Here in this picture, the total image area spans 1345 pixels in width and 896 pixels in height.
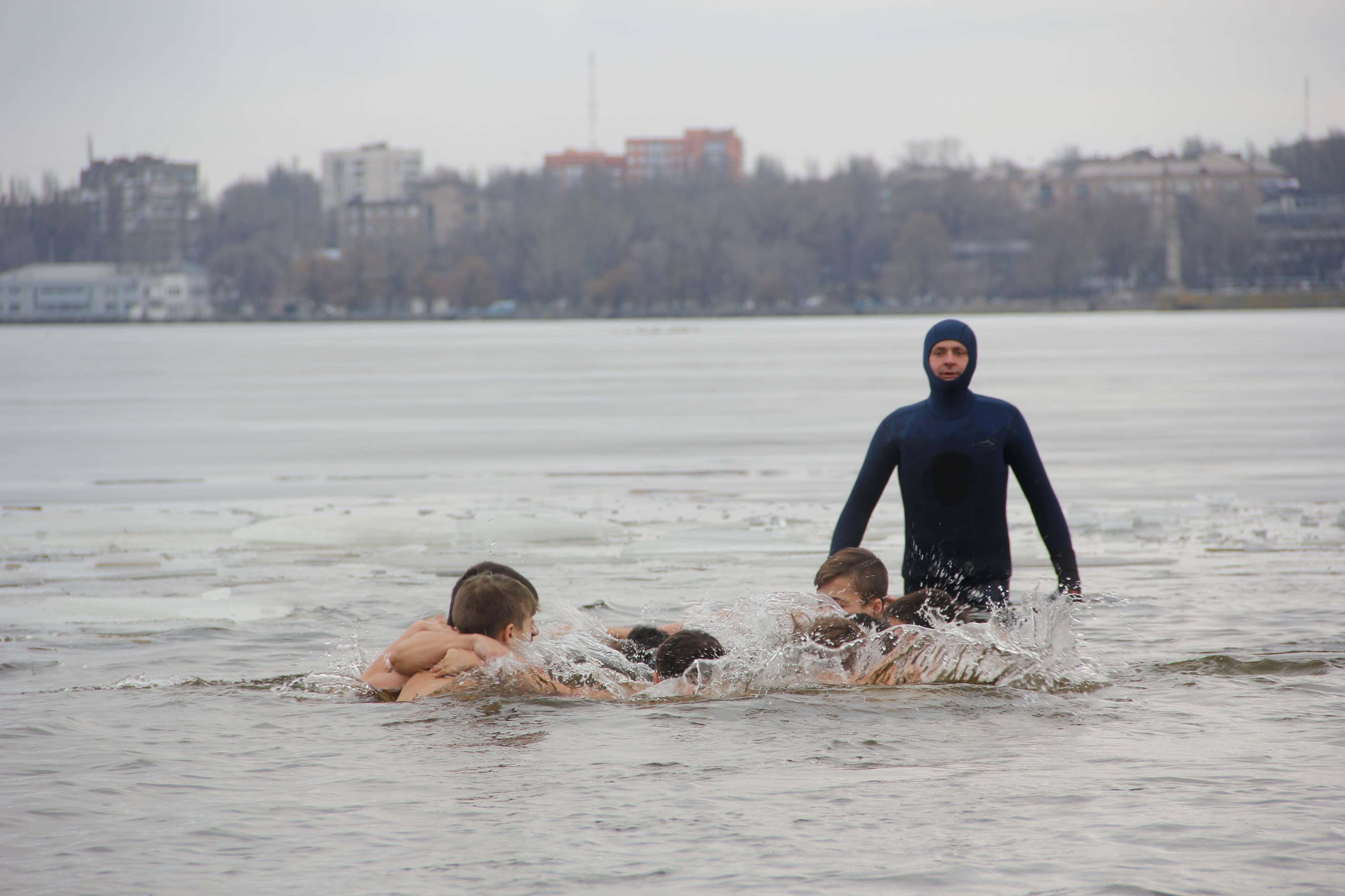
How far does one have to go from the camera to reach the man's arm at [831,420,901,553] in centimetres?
710

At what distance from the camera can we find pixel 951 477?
274 inches

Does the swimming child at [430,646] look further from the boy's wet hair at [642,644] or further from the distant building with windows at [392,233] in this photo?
the distant building with windows at [392,233]

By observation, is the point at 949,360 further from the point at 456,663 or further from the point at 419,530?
the point at 419,530

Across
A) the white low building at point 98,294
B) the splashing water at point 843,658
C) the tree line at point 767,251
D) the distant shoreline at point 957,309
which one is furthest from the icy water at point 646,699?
the white low building at point 98,294

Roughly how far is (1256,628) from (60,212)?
661 feet

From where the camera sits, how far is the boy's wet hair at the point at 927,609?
6859mm

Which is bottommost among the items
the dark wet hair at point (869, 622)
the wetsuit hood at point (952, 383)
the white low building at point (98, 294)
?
the dark wet hair at point (869, 622)

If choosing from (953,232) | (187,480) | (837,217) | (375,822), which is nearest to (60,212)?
(837,217)

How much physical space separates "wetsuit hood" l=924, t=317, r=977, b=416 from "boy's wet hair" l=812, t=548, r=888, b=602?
2.60 ft

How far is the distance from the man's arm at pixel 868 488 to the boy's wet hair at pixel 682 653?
2.66ft

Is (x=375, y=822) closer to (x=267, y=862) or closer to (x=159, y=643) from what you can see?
(x=267, y=862)

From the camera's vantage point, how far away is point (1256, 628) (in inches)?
320

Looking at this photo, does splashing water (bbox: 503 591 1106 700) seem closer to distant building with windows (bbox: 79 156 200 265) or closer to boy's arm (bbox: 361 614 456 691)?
boy's arm (bbox: 361 614 456 691)

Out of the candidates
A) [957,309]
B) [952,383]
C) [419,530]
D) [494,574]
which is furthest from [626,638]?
[957,309]
